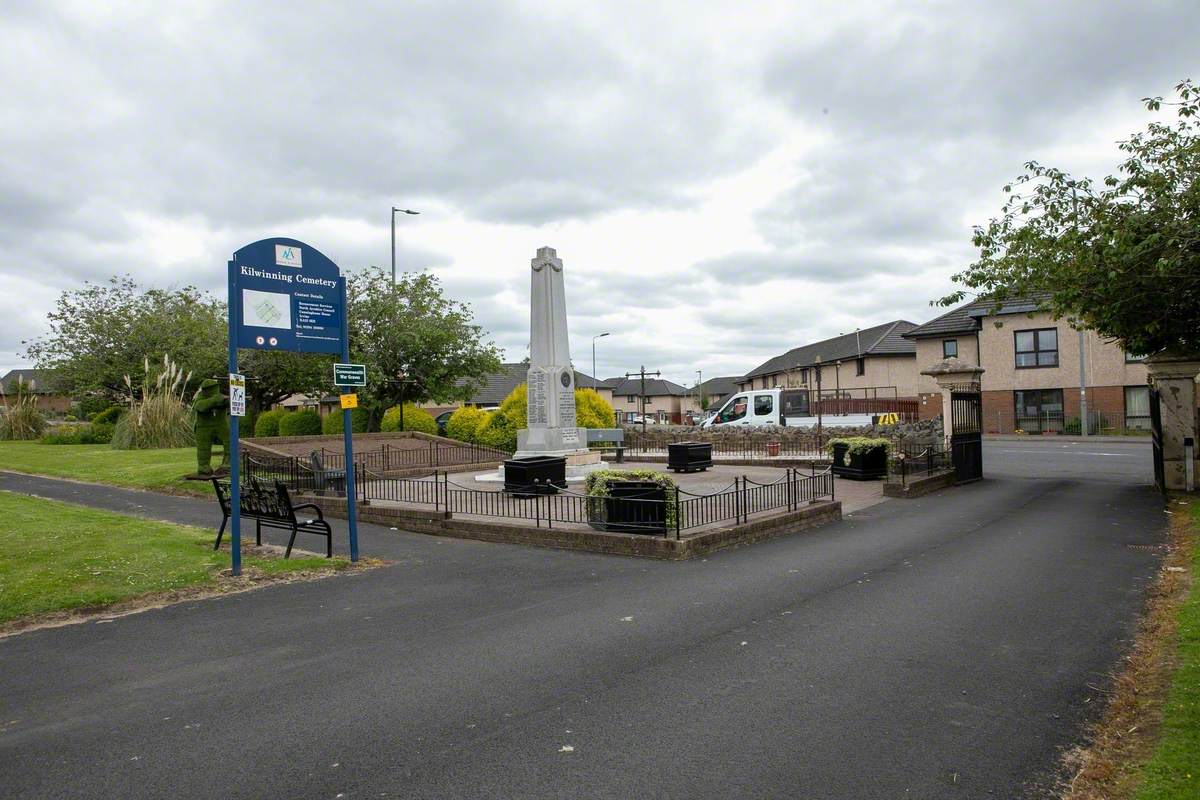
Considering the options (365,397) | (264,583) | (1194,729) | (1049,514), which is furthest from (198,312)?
(1194,729)

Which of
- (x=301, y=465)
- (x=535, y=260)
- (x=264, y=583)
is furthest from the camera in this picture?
(x=535, y=260)

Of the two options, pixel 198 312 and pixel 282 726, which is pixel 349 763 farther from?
pixel 198 312

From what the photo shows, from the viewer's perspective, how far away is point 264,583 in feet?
28.5

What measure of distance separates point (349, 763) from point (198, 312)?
4676cm

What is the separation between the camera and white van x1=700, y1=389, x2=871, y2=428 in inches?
1430

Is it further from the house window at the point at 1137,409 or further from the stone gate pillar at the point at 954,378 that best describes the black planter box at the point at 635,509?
the house window at the point at 1137,409

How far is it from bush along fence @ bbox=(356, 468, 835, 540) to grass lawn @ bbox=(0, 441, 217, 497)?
20.1ft

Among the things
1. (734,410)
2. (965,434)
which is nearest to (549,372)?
(965,434)

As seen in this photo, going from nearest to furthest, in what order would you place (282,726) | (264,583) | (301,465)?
(282,726) → (264,583) → (301,465)

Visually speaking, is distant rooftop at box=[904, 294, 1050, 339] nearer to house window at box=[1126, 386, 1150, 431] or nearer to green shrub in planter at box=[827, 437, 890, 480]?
house window at box=[1126, 386, 1150, 431]

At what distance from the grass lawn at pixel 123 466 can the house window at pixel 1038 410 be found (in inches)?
1641

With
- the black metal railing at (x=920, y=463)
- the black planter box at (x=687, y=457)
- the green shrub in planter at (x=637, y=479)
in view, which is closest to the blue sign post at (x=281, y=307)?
the green shrub in planter at (x=637, y=479)

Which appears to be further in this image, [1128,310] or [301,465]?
[301,465]

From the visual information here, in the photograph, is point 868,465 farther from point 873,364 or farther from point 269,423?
point 873,364
